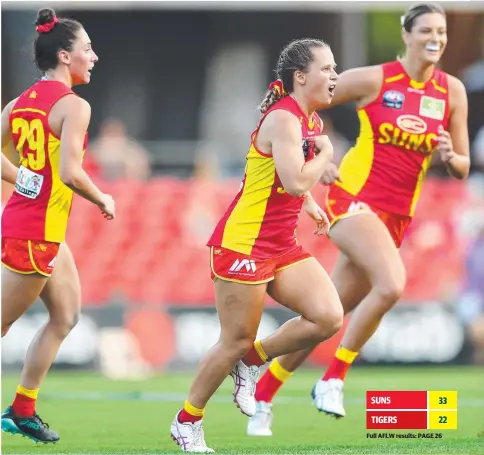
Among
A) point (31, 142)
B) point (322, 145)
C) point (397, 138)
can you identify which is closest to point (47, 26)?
point (31, 142)

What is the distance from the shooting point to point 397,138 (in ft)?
29.8

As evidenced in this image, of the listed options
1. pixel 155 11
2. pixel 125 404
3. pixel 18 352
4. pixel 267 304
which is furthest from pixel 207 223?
pixel 155 11

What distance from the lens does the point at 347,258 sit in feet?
30.0

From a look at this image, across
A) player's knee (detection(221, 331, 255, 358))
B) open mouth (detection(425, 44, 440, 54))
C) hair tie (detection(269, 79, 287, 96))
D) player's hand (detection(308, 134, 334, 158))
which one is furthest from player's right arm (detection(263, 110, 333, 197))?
open mouth (detection(425, 44, 440, 54))

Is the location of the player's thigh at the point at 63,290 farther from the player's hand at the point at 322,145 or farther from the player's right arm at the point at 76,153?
the player's hand at the point at 322,145

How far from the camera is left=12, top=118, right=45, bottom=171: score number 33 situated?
25.3ft

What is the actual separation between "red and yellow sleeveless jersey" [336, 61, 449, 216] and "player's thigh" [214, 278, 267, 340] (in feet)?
6.09

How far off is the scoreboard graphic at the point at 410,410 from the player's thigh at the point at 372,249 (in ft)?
3.16

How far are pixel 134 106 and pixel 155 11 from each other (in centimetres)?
175

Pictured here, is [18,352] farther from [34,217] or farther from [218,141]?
[218,141]

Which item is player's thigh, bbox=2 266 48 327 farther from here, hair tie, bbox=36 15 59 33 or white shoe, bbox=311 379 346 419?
white shoe, bbox=311 379 346 419

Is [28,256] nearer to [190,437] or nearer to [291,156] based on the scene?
[190,437]

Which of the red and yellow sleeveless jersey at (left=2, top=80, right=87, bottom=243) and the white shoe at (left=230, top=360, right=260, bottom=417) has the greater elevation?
the red and yellow sleeveless jersey at (left=2, top=80, right=87, bottom=243)

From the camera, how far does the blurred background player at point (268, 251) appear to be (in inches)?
295
